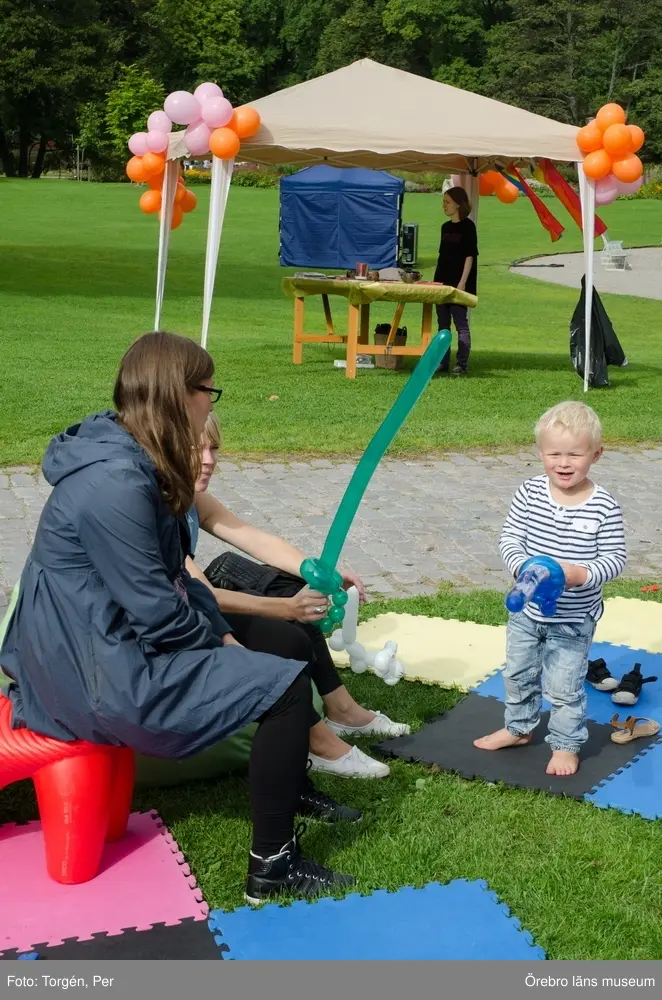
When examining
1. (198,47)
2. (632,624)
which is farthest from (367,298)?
(198,47)

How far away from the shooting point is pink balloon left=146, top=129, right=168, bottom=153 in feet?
41.4

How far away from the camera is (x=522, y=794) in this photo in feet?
12.1

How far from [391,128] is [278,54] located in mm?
93075

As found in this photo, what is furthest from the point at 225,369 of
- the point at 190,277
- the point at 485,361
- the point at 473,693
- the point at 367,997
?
the point at 190,277

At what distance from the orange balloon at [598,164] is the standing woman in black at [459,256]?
6.10 ft

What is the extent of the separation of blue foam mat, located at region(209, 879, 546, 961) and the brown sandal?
116 centimetres

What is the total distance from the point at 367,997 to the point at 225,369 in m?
10.4

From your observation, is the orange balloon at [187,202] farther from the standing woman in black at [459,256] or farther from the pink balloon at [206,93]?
the standing woman in black at [459,256]

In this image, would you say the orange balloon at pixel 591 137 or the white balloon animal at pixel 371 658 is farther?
the orange balloon at pixel 591 137

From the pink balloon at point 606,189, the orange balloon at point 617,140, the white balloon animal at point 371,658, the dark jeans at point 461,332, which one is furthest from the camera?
the dark jeans at point 461,332

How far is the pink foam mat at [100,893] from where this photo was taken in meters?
2.87

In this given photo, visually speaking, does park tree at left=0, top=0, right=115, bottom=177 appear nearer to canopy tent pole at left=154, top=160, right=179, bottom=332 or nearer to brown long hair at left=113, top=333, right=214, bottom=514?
canopy tent pole at left=154, top=160, right=179, bottom=332

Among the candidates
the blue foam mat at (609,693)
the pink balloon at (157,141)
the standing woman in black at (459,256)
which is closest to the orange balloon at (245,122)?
the pink balloon at (157,141)

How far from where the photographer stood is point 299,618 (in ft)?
11.4
